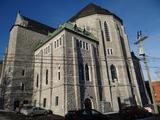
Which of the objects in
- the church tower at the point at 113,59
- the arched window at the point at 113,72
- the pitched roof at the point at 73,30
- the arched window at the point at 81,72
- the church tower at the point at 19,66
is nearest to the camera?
the arched window at the point at 81,72

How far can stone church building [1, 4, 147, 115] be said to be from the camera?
2767cm

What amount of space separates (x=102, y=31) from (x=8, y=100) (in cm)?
2467

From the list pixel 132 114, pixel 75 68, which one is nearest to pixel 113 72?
pixel 75 68

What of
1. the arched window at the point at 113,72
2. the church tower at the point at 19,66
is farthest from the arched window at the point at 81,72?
the church tower at the point at 19,66

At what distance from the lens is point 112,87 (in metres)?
31.8

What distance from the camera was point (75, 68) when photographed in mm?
27828

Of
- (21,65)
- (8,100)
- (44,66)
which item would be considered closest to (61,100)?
(44,66)

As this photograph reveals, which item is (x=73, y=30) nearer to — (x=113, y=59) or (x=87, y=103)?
(x=113, y=59)

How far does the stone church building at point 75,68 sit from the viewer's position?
1090 inches

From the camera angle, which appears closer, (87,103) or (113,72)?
(87,103)

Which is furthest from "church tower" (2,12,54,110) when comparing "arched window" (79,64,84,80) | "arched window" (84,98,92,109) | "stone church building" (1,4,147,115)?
"arched window" (84,98,92,109)

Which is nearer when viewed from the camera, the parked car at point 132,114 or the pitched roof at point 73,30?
the parked car at point 132,114

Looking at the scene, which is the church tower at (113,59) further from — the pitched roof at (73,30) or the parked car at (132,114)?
the parked car at (132,114)

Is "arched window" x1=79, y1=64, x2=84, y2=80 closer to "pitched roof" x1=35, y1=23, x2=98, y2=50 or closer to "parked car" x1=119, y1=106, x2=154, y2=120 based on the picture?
"pitched roof" x1=35, y1=23, x2=98, y2=50
